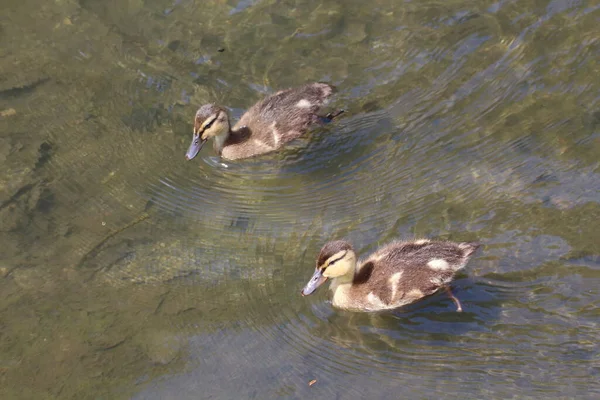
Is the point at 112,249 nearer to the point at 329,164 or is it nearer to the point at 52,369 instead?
the point at 52,369

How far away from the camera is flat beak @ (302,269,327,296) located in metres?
4.44

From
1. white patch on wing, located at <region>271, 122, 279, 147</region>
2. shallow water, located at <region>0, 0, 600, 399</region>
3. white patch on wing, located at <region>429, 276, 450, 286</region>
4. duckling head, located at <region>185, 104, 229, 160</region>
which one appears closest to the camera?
shallow water, located at <region>0, 0, 600, 399</region>

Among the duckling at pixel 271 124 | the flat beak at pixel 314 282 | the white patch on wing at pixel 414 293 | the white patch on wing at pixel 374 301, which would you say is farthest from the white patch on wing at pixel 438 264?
the duckling at pixel 271 124

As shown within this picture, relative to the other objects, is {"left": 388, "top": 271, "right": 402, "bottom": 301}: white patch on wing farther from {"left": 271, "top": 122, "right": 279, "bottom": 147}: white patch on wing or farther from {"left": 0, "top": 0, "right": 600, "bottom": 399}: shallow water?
{"left": 271, "top": 122, "right": 279, "bottom": 147}: white patch on wing

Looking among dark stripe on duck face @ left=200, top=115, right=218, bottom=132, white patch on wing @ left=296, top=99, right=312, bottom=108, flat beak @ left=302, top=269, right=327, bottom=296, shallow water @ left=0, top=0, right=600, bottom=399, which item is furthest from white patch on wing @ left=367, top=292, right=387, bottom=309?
dark stripe on duck face @ left=200, top=115, right=218, bottom=132

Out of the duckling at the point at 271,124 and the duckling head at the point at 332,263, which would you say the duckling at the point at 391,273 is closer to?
the duckling head at the point at 332,263

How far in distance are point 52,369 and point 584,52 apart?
4415 millimetres

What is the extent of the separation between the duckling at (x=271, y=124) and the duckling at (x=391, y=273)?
1477mm

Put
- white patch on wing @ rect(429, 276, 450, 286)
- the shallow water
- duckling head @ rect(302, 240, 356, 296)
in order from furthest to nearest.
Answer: white patch on wing @ rect(429, 276, 450, 286) → duckling head @ rect(302, 240, 356, 296) → the shallow water

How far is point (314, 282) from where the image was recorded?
14.6 ft

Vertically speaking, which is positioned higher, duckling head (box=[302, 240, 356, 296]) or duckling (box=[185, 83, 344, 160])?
duckling (box=[185, 83, 344, 160])

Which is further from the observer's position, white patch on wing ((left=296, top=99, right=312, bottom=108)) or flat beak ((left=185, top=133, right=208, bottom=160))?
white patch on wing ((left=296, top=99, right=312, bottom=108))

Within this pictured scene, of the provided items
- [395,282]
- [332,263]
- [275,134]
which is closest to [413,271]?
[395,282]

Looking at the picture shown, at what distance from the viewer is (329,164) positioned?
18.3 feet
